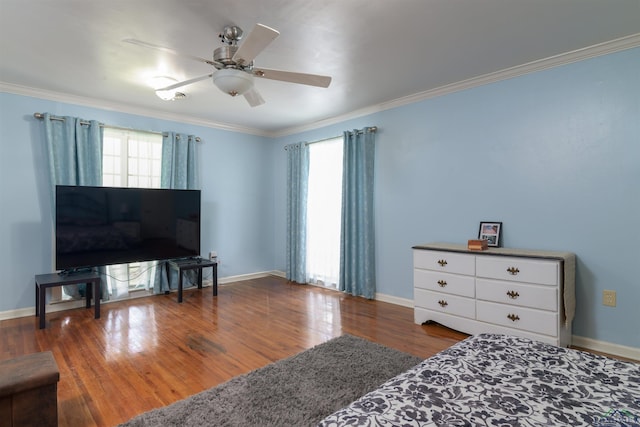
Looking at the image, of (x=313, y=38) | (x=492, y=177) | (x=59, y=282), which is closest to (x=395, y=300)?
(x=492, y=177)

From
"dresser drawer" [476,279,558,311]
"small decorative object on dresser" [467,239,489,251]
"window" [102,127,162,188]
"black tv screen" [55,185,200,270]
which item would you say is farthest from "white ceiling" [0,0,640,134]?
"dresser drawer" [476,279,558,311]

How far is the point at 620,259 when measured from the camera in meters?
2.72

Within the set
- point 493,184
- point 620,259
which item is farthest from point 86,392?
point 620,259

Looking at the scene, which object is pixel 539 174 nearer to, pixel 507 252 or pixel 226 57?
pixel 507 252

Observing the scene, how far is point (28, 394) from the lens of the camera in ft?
5.33

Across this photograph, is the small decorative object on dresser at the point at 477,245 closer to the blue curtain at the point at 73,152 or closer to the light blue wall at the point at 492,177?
the light blue wall at the point at 492,177

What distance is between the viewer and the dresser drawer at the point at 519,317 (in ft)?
8.86

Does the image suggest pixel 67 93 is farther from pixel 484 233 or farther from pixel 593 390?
pixel 593 390

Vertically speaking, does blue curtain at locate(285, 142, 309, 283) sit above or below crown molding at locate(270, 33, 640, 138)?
below

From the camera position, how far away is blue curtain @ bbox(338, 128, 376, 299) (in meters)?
4.43

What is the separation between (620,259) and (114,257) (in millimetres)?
5128

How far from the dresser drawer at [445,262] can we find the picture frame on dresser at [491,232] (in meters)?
0.41

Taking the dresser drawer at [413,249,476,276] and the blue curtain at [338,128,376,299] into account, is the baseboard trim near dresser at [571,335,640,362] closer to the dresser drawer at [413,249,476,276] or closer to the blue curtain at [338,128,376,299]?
the dresser drawer at [413,249,476,276]

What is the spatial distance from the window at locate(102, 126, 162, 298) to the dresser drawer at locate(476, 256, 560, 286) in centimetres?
420
